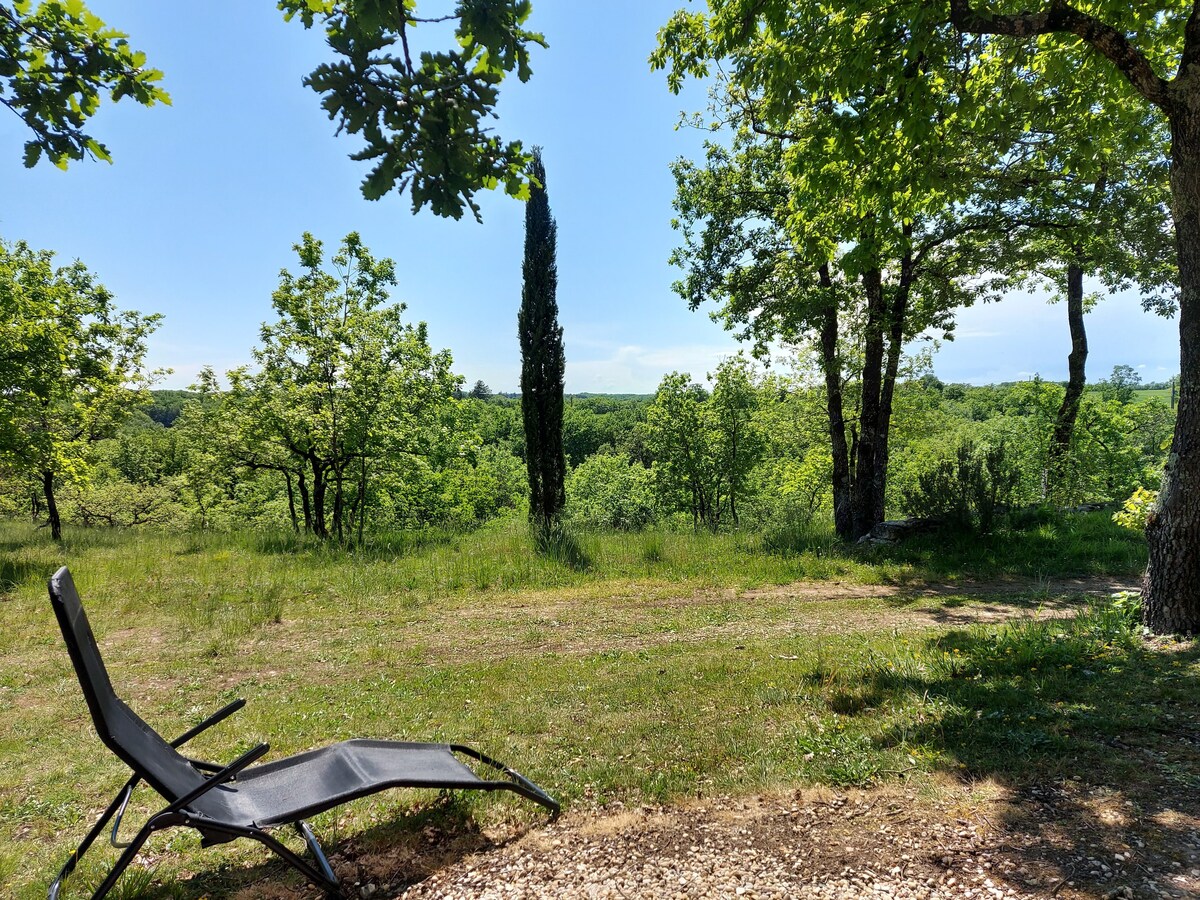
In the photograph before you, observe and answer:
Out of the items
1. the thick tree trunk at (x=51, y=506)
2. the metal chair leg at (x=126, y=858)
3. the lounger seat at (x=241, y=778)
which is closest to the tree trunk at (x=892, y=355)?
the lounger seat at (x=241, y=778)

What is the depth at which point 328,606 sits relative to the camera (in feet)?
25.7

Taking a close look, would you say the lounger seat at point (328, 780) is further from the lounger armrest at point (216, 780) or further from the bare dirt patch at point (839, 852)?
the bare dirt patch at point (839, 852)

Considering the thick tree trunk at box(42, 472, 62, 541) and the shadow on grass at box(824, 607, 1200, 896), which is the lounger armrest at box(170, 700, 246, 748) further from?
the thick tree trunk at box(42, 472, 62, 541)

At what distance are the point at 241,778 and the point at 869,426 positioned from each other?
445 inches

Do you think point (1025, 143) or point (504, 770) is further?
point (1025, 143)

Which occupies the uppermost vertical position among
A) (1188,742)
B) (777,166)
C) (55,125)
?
(777,166)

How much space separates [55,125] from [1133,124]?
899cm

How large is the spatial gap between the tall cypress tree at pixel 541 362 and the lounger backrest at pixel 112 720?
1226 centimetres

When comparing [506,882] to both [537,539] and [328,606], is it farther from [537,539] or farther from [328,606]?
[537,539]

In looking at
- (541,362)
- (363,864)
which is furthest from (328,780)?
(541,362)

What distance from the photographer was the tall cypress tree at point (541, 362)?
1500cm

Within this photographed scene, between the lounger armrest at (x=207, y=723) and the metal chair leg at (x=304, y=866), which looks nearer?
the metal chair leg at (x=304, y=866)

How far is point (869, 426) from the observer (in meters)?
11.2

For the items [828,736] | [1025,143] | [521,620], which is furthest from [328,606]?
[1025,143]
